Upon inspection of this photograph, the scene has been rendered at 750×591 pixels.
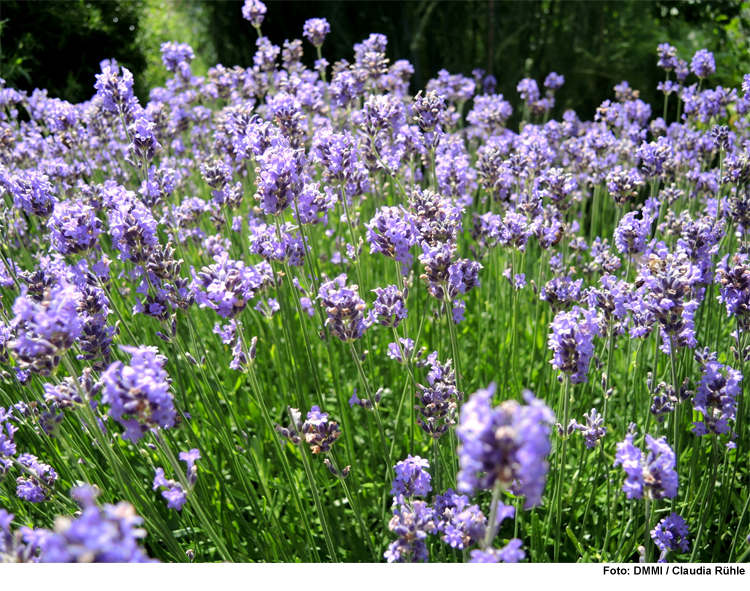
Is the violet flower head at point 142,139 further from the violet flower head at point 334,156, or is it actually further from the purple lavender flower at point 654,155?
the purple lavender flower at point 654,155

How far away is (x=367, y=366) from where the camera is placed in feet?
10.2

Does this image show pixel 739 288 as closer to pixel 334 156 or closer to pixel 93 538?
pixel 334 156

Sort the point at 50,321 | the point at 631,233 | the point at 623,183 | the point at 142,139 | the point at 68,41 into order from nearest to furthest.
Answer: the point at 50,321 < the point at 631,233 < the point at 142,139 < the point at 623,183 < the point at 68,41

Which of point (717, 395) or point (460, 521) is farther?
point (717, 395)

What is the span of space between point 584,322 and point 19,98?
461 cm

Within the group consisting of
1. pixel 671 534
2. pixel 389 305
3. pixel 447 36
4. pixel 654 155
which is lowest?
pixel 671 534

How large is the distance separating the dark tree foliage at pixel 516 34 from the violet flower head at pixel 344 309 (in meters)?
6.78

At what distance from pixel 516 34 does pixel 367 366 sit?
6.37 m

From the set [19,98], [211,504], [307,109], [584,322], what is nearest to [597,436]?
[584,322]

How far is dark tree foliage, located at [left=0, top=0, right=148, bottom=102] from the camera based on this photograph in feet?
25.0

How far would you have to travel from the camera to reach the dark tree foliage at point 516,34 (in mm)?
A: 7586

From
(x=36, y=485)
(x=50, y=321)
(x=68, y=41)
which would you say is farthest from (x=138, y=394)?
(x=68, y=41)
